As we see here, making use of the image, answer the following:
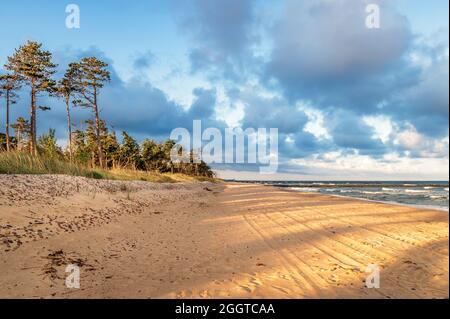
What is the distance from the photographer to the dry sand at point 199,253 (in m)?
5.04

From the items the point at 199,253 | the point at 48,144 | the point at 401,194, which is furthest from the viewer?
the point at 401,194

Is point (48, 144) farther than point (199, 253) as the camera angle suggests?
Yes

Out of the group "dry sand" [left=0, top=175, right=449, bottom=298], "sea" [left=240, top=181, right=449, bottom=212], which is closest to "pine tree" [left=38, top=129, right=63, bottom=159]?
"dry sand" [left=0, top=175, right=449, bottom=298]

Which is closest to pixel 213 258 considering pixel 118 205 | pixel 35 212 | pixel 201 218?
pixel 35 212

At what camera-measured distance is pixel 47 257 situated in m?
6.36

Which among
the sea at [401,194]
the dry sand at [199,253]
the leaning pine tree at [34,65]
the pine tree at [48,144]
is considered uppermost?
the leaning pine tree at [34,65]

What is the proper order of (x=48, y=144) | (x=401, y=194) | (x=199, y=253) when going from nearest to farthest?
(x=199, y=253)
(x=48, y=144)
(x=401, y=194)

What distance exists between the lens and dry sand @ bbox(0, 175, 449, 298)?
5.04 meters

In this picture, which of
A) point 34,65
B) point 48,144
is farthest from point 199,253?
point 34,65

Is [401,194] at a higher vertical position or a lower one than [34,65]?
lower

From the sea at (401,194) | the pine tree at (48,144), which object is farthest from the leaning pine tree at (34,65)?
the sea at (401,194)

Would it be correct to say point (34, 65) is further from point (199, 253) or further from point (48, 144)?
point (199, 253)

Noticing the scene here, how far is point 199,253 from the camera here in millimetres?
7539

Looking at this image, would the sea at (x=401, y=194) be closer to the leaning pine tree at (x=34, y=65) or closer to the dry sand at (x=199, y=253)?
the dry sand at (x=199, y=253)
